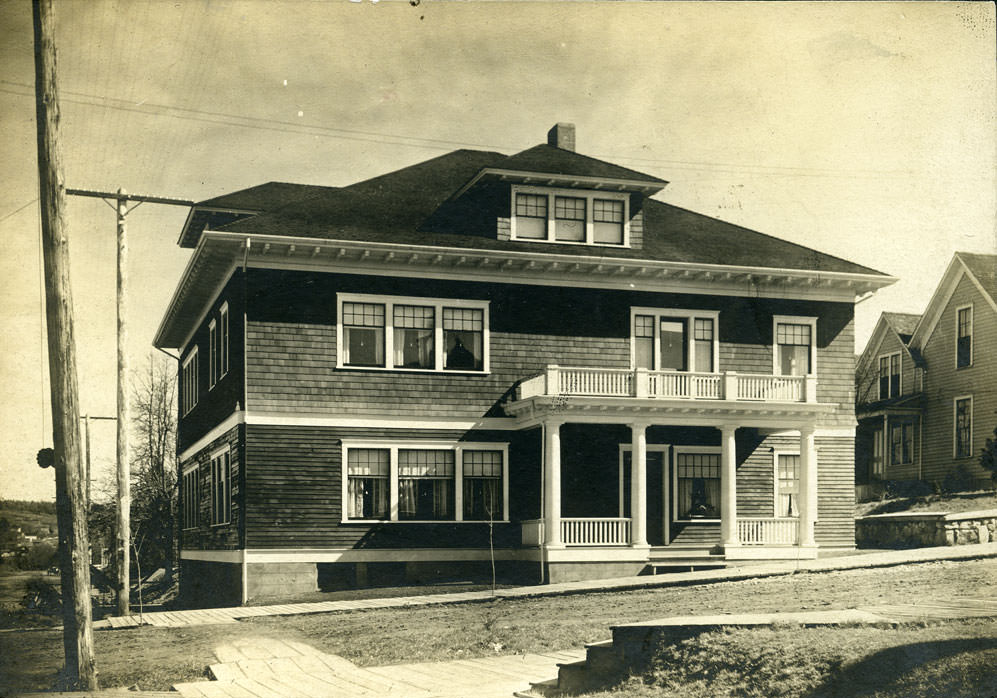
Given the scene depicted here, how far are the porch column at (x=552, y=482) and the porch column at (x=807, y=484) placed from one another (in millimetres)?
5071

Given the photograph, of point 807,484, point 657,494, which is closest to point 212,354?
point 657,494

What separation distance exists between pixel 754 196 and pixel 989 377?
6.32 m

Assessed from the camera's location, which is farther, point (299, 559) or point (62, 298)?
point (299, 559)

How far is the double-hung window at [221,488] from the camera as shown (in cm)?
2144

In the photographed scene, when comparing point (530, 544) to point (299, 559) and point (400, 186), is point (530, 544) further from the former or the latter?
point (400, 186)

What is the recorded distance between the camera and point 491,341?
70.8ft

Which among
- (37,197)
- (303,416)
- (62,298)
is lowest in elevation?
(303,416)

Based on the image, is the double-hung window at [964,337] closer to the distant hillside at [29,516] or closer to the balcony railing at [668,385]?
the balcony railing at [668,385]

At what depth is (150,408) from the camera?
116 feet

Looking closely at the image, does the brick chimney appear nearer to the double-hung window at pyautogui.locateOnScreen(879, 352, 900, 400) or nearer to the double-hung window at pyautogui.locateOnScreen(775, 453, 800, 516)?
the double-hung window at pyautogui.locateOnScreen(775, 453, 800, 516)

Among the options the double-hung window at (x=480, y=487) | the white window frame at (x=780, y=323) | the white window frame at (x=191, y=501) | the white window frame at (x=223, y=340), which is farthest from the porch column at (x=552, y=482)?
the white window frame at (x=191, y=501)

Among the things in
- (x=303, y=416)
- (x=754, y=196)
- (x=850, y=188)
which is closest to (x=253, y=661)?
(x=303, y=416)

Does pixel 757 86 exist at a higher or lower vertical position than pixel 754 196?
higher

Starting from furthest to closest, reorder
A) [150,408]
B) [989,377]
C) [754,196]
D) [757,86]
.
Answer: [150,408], [989,377], [754,196], [757,86]
